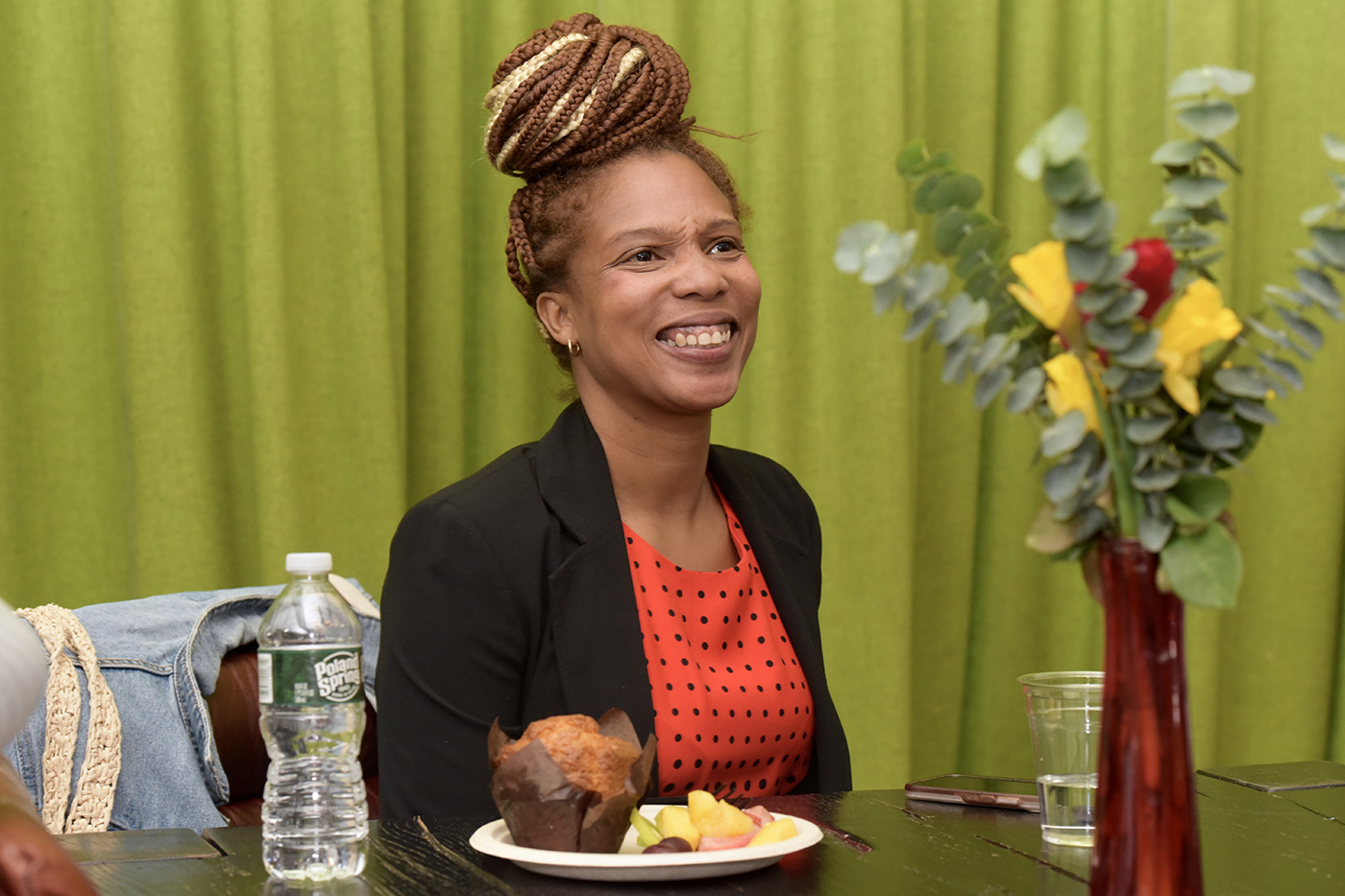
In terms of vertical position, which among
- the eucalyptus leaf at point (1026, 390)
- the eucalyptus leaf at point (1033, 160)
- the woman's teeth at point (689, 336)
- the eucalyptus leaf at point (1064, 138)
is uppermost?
the eucalyptus leaf at point (1064, 138)

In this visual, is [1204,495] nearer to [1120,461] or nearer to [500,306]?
[1120,461]

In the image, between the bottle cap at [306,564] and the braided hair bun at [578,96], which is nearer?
the bottle cap at [306,564]

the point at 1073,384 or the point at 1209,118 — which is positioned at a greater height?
the point at 1209,118

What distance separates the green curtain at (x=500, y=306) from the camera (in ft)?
6.62

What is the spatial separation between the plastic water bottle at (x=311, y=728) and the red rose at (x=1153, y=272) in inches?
22.1

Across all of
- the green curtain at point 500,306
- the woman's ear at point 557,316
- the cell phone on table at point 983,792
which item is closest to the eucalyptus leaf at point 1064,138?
the cell phone on table at point 983,792

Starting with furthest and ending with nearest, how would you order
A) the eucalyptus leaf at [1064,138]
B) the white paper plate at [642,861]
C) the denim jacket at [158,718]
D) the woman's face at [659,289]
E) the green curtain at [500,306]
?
the green curtain at [500,306], the woman's face at [659,289], the denim jacket at [158,718], the white paper plate at [642,861], the eucalyptus leaf at [1064,138]

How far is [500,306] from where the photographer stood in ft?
7.58

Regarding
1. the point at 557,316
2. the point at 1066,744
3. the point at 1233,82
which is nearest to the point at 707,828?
the point at 1066,744

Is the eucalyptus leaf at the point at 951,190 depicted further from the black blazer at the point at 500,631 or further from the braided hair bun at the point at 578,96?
the braided hair bun at the point at 578,96

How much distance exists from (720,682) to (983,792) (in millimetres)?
447

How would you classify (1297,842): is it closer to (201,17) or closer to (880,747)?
(880,747)

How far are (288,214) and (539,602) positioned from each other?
3.31 feet

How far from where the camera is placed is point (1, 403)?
6.52 ft
